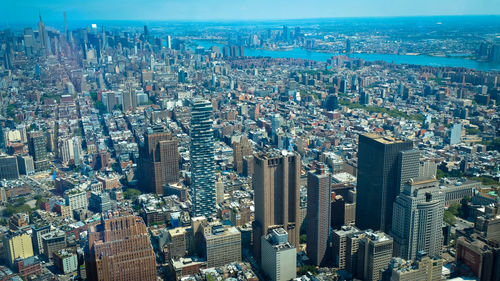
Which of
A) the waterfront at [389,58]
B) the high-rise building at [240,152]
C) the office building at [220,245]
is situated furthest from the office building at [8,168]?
the waterfront at [389,58]

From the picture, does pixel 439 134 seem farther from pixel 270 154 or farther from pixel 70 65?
pixel 70 65

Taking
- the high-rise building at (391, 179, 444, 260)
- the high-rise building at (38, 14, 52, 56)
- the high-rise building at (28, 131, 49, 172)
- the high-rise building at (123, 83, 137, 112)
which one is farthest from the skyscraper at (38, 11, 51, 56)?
the high-rise building at (391, 179, 444, 260)

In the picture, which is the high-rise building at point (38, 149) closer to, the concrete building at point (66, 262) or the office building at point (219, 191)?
the office building at point (219, 191)

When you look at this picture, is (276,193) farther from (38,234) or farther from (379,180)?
(38,234)

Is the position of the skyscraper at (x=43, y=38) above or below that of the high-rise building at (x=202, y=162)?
above

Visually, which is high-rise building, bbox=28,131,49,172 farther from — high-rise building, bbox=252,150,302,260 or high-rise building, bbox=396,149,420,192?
high-rise building, bbox=396,149,420,192

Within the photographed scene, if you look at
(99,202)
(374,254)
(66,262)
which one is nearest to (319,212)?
(374,254)

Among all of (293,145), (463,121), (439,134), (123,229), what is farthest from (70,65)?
(463,121)
